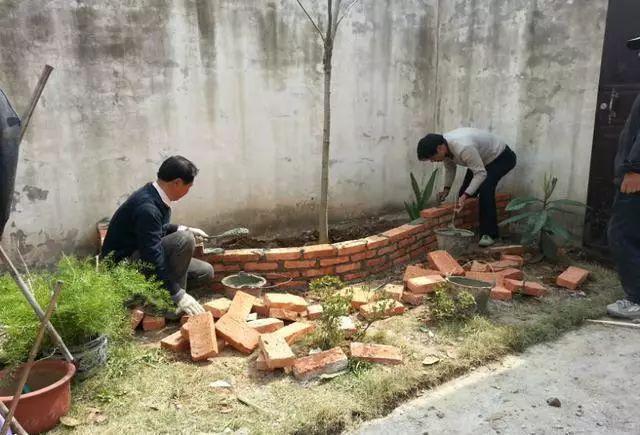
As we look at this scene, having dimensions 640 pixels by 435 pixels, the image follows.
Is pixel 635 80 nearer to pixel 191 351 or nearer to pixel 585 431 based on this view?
pixel 585 431

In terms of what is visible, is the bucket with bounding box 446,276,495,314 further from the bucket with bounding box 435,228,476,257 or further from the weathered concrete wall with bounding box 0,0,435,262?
the weathered concrete wall with bounding box 0,0,435,262

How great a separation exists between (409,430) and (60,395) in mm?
1733

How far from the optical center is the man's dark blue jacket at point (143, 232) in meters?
3.23

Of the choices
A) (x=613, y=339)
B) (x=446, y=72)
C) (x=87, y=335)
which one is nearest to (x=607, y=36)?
(x=446, y=72)

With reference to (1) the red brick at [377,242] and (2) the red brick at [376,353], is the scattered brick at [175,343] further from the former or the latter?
(1) the red brick at [377,242]

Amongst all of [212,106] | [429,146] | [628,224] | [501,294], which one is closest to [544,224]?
[628,224]

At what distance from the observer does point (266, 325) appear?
3320mm

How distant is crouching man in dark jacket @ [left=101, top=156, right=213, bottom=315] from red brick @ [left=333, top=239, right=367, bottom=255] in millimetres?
1264

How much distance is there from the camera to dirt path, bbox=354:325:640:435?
2488 millimetres

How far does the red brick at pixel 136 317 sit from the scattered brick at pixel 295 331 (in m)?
0.99

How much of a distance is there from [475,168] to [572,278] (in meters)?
1.32

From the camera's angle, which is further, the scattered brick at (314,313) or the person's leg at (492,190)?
Answer: the person's leg at (492,190)

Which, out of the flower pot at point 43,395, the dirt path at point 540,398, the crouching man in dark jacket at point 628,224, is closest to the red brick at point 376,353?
the dirt path at point 540,398

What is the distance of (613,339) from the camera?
11.0ft
